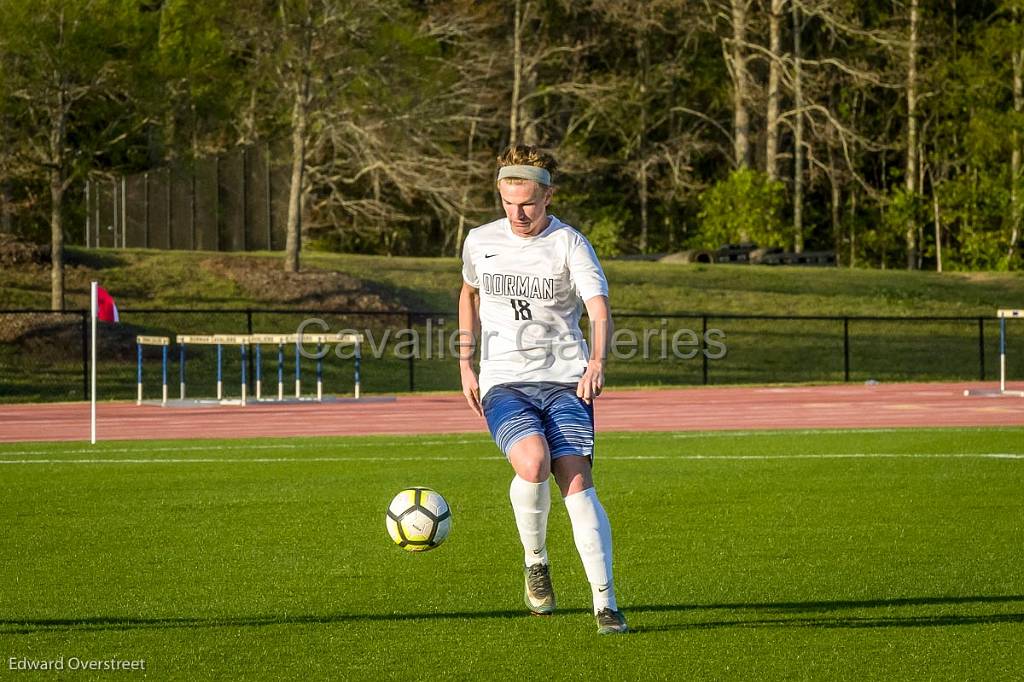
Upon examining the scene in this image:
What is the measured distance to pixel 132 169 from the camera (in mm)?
48094

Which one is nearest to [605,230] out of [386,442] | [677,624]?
[386,442]

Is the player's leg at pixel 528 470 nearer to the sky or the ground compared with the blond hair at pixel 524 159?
nearer to the ground

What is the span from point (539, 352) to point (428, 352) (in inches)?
1224

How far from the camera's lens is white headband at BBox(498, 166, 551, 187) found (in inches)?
299

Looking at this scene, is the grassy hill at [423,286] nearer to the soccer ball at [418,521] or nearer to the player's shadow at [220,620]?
the soccer ball at [418,521]

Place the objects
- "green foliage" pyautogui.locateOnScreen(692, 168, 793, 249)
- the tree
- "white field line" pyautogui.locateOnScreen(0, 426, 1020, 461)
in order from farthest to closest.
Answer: "green foliage" pyautogui.locateOnScreen(692, 168, 793, 249) < the tree < "white field line" pyautogui.locateOnScreen(0, 426, 1020, 461)

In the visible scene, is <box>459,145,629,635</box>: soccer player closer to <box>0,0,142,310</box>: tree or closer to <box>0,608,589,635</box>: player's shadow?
<box>0,608,589,635</box>: player's shadow

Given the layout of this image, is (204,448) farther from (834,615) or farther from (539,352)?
(834,615)

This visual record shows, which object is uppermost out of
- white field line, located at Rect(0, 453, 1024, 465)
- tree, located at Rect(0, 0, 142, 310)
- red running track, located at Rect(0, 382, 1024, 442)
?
tree, located at Rect(0, 0, 142, 310)

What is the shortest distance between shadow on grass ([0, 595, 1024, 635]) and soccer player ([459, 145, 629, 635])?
44 cm

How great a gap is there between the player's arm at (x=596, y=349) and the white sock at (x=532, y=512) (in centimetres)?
49

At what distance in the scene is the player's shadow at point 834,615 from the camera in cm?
753

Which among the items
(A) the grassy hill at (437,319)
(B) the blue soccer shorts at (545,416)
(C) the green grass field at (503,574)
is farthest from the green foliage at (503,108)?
(B) the blue soccer shorts at (545,416)

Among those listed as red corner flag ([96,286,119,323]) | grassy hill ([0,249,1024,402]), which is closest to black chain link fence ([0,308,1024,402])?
grassy hill ([0,249,1024,402])
